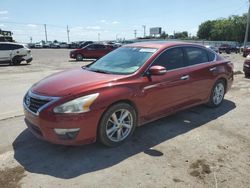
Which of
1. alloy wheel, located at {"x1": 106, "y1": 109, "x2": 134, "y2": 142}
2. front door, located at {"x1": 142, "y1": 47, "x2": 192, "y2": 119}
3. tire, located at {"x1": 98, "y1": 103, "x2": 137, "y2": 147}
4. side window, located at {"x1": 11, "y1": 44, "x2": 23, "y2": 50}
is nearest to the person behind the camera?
tire, located at {"x1": 98, "y1": 103, "x2": 137, "y2": 147}

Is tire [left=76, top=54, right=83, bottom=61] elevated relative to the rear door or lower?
lower

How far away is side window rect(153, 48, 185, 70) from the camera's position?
512 centimetres

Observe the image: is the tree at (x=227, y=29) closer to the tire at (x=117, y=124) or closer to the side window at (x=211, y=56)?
the side window at (x=211, y=56)

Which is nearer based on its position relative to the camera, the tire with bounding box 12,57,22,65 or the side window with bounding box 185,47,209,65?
the side window with bounding box 185,47,209,65

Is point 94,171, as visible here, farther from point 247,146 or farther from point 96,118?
point 247,146

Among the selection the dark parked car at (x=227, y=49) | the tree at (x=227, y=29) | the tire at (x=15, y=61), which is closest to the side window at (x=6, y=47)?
the tire at (x=15, y=61)

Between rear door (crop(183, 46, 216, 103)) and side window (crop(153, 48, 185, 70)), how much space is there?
0.23 meters

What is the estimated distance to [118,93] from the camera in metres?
4.23

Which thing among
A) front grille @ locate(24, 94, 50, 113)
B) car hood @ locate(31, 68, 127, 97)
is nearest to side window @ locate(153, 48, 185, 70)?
car hood @ locate(31, 68, 127, 97)

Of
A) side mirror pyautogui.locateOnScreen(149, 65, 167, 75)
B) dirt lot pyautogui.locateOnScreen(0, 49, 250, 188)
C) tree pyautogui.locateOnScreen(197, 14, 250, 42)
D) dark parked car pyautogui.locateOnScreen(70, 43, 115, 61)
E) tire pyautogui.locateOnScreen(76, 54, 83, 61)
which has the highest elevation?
tree pyautogui.locateOnScreen(197, 14, 250, 42)

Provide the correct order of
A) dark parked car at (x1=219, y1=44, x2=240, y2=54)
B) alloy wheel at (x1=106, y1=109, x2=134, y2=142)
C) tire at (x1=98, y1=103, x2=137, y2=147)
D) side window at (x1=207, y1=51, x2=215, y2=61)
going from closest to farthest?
1. tire at (x1=98, y1=103, x2=137, y2=147)
2. alloy wheel at (x1=106, y1=109, x2=134, y2=142)
3. side window at (x1=207, y1=51, x2=215, y2=61)
4. dark parked car at (x1=219, y1=44, x2=240, y2=54)

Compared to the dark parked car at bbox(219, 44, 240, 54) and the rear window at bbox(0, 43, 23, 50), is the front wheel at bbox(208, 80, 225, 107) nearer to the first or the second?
the rear window at bbox(0, 43, 23, 50)

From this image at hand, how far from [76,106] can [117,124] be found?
2.67 ft

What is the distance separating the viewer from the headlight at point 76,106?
3.88 m
